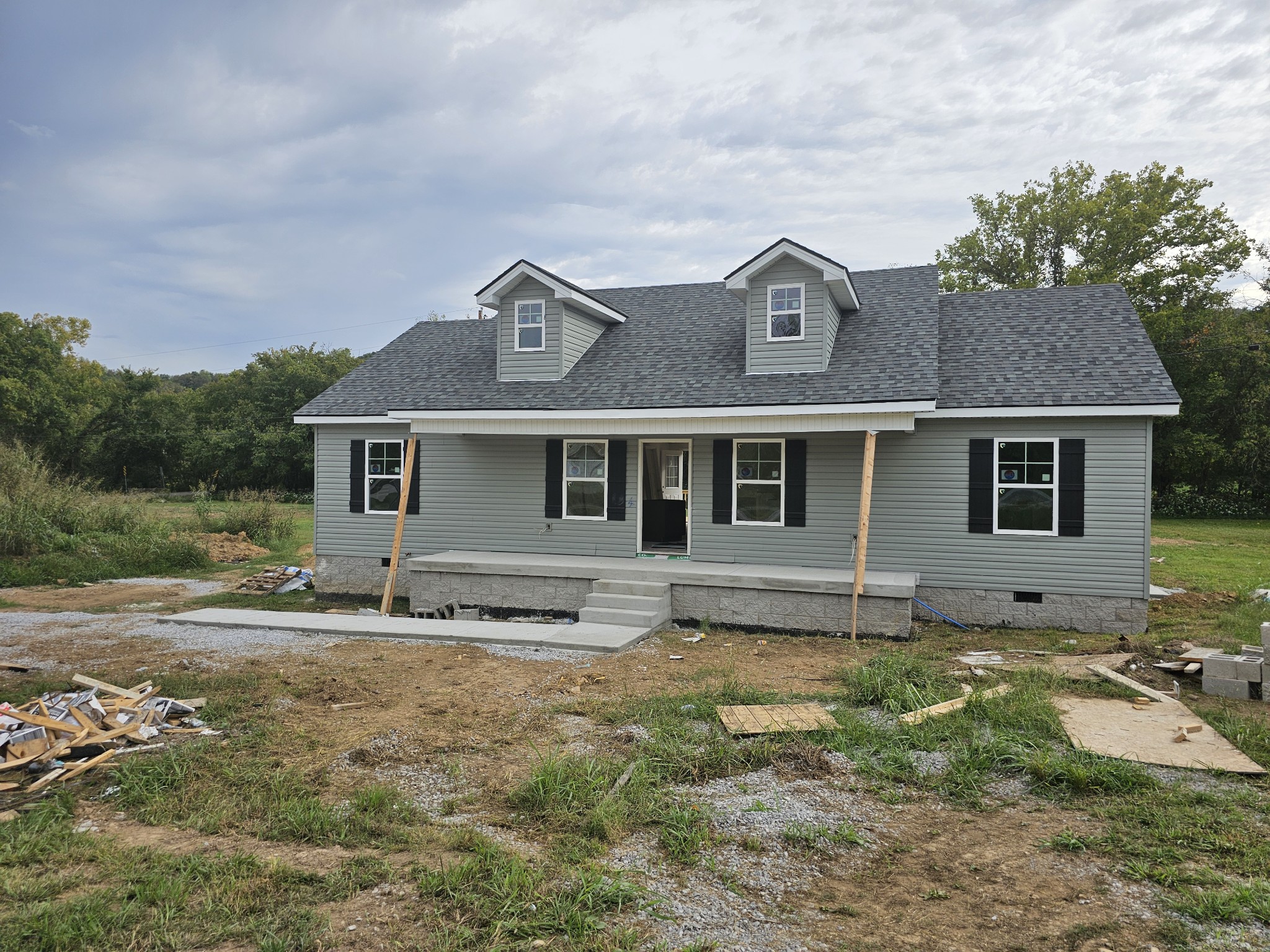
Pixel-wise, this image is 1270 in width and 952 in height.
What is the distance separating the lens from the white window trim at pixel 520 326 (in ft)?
43.0

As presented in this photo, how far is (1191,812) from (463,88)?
16.2 metres

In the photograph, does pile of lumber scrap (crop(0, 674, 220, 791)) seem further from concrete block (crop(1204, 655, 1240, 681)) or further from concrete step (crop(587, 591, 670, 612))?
concrete block (crop(1204, 655, 1240, 681))

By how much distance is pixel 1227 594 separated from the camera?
11828mm

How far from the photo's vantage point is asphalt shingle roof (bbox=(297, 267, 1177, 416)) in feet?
35.0

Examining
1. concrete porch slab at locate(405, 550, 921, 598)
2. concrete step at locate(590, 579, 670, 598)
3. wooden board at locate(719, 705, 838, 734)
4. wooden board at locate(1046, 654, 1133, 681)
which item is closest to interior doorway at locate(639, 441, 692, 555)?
concrete porch slab at locate(405, 550, 921, 598)

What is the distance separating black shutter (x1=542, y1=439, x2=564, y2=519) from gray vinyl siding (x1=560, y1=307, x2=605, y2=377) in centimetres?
134

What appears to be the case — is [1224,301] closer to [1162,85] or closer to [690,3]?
[1162,85]

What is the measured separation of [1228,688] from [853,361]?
6420 mm

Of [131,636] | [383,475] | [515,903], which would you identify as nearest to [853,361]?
[383,475]

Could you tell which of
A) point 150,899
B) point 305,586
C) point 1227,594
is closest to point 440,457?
point 305,586

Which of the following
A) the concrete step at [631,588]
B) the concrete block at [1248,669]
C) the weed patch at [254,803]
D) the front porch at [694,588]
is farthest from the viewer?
the concrete step at [631,588]

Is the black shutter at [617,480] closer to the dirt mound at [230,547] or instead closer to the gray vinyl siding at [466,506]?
the gray vinyl siding at [466,506]

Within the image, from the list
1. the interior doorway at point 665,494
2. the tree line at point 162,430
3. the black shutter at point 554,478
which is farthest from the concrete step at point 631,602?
the tree line at point 162,430

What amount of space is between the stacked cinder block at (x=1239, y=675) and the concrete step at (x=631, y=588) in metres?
6.35
